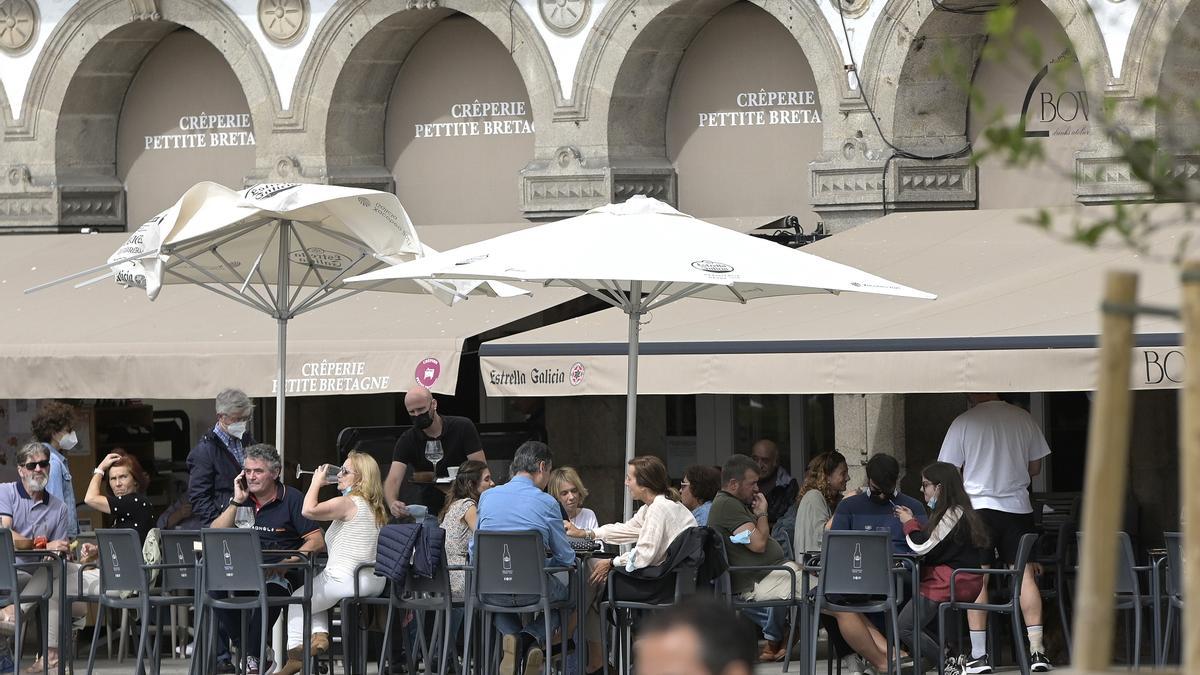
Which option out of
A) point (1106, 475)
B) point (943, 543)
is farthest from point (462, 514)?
point (1106, 475)

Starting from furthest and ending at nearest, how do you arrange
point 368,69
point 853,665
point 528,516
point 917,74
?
point 368,69
point 917,74
point 853,665
point 528,516

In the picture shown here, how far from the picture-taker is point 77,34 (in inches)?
663

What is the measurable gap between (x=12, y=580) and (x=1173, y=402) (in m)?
8.07

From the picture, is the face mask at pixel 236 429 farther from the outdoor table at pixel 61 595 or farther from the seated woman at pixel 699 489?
the seated woman at pixel 699 489

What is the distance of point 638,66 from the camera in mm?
15398

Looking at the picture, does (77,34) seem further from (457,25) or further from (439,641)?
(439,641)

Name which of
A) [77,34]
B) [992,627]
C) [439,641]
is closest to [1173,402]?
[992,627]

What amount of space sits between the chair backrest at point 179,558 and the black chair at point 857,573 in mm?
3236

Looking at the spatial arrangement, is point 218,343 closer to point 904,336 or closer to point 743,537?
point 743,537

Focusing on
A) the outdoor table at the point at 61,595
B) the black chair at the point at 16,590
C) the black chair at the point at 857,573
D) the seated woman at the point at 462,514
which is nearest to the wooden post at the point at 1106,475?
the black chair at the point at 857,573

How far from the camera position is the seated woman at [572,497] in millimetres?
11016

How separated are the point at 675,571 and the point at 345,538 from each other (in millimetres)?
1749

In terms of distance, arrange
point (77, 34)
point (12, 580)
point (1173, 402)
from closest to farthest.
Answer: point (12, 580) < point (1173, 402) < point (77, 34)

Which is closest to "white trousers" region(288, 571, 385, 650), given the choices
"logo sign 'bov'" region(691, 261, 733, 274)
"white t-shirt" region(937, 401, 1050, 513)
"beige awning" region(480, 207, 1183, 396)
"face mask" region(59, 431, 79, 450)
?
"beige awning" region(480, 207, 1183, 396)
